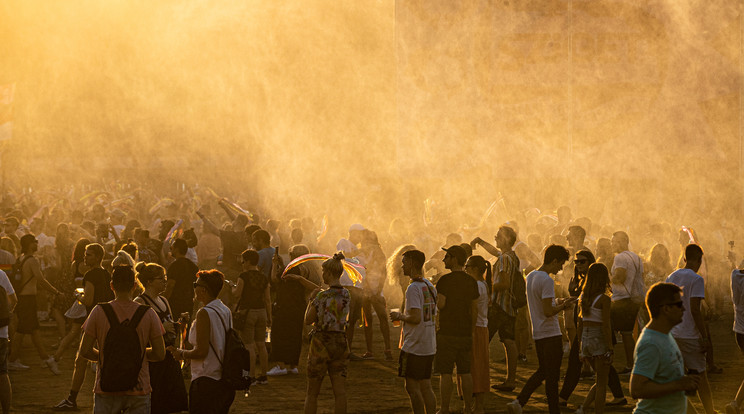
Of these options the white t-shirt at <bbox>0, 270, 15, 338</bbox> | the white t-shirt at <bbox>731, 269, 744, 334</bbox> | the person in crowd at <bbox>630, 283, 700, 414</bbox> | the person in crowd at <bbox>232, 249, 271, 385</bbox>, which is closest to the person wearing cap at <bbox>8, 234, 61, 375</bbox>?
the person in crowd at <bbox>232, 249, 271, 385</bbox>

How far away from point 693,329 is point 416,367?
222cm

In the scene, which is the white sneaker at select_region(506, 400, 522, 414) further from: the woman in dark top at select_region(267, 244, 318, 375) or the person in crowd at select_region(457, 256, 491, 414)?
the woman in dark top at select_region(267, 244, 318, 375)

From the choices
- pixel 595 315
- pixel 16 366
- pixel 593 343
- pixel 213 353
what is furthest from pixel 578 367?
pixel 16 366

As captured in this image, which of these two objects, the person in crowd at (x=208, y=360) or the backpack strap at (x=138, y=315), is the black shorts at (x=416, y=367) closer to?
the person in crowd at (x=208, y=360)

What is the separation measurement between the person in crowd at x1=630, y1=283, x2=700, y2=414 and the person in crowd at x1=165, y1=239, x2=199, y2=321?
6.38m

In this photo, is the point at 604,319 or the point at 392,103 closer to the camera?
the point at 604,319

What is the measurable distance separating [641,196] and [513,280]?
45.2 feet

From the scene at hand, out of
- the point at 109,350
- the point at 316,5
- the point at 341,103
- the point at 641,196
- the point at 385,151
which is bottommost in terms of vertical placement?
the point at 109,350

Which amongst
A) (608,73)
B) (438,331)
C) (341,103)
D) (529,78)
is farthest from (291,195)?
(438,331)

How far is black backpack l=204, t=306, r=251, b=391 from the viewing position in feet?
19.3

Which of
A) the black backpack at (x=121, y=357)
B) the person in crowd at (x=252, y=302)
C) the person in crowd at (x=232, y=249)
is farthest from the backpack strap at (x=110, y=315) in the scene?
the person in crowd at (x=232, y=249)

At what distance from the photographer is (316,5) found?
109 ft

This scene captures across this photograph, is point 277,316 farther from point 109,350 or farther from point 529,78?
point 529,78

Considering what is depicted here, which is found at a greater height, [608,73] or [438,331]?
[608,73]
